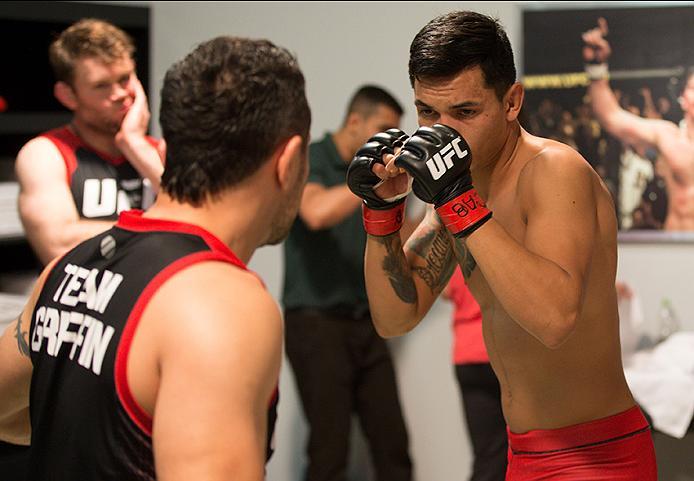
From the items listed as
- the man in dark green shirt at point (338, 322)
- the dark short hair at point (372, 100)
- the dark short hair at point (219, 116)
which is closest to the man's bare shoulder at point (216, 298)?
the dark short hair at point (219, 116)

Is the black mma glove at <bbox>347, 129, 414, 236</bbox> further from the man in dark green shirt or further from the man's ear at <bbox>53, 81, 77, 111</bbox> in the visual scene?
the man in dark green shirt

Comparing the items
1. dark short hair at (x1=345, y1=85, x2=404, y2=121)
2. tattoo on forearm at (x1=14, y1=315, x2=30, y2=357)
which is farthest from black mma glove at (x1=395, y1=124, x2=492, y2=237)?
dark short hair at (x1=345, y1=85, x2=404, y2=121)

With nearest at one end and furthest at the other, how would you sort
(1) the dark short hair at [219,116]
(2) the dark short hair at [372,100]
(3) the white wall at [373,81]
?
1. (1) the dark short hair at [219,116]
2. (2) the dark short hair at [372,100]
3. (3) the white wall at [373,81]

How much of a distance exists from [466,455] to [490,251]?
2.48m

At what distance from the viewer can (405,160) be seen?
1824 mm

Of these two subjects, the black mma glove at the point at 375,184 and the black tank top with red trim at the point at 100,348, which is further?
the black mma glove at the point at 375,184

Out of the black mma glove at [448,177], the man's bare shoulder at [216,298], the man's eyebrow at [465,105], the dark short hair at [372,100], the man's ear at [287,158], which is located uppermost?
the man's eyebrow at [465,105]

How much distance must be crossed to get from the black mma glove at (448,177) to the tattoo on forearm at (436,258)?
0.36 meters

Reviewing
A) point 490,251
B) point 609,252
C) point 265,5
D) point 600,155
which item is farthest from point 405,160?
point 265,5

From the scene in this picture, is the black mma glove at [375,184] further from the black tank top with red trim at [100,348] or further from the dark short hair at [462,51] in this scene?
the black tank top with red trim at [100,348]

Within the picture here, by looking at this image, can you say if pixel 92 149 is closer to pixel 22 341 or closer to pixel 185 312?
pixel 22 341

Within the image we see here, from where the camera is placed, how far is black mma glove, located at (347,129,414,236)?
204 cm

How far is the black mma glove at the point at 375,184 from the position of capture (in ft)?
6.70

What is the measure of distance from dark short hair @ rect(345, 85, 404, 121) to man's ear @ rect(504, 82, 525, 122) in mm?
1839
